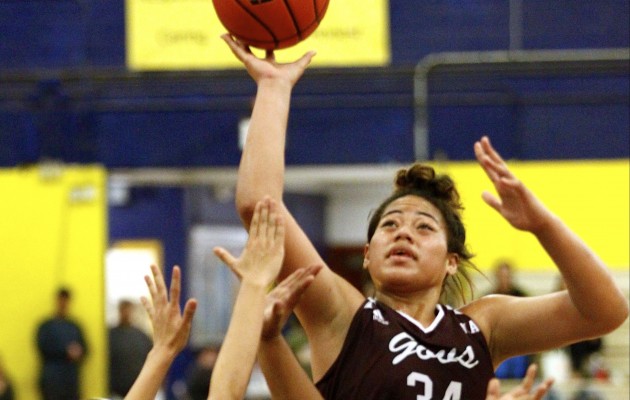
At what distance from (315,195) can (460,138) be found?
19.2ft

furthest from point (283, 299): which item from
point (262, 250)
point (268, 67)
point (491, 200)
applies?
point (268, 67)

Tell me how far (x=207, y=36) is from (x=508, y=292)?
338 cm

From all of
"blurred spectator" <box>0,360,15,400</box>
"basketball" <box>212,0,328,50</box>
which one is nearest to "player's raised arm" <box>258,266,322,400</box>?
"basketball" <box>212,0,328,50</box>

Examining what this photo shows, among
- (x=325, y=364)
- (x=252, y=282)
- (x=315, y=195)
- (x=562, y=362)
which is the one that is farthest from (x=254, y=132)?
(x=315, y=195)

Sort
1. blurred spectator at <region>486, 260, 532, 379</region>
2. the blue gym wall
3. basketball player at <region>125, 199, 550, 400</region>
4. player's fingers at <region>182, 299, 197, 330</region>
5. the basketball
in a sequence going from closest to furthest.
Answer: basketball player at <region>125, 199, 550, 400</region>, player's fingers at <region>182, 299, 197, 330</region>, the basketball, blurred spectator at <region>486, 260, 532, 379</region>, the blue gym wall

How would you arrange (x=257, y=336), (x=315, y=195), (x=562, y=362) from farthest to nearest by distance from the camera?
(x=315, y=195) → (x=562, y=362) → (x=257, y=336)

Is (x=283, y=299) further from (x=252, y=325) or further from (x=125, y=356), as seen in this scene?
(x=125, y=356)

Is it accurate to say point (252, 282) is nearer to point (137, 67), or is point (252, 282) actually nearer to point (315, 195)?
point (137, 67)

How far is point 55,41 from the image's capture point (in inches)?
397

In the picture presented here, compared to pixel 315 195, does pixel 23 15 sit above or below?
above

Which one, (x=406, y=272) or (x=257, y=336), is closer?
(x=257, y=336)

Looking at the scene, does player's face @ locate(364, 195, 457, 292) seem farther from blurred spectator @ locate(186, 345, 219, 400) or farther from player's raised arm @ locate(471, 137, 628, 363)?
blurred spectator @ locate(186, 345, 219, 400)

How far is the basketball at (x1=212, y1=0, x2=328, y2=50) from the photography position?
2979 mm

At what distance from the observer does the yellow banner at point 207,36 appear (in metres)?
9.58
